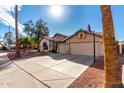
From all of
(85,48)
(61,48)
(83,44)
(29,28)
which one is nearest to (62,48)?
(61,48)

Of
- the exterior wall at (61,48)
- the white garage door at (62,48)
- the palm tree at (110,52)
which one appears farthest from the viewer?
the white garage door at (62,48)

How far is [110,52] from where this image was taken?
13.1ft

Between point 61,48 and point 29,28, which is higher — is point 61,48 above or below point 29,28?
below

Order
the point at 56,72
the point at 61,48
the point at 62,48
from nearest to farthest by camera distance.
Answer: the point at 56,72 → the point at 62,48 → the point at 61,48

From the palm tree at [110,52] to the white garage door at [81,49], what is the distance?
12.4 metres

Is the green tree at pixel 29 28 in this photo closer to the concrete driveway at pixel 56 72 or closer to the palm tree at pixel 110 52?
the concrete driveway at pixel 56 72

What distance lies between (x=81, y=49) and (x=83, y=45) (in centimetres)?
50

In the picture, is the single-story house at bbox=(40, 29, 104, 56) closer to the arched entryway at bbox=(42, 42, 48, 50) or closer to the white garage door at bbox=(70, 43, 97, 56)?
the white garage door at bbox=(70, 43, 97, 56)

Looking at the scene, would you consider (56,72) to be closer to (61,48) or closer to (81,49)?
(81,49)

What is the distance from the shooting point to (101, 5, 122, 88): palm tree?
401cm

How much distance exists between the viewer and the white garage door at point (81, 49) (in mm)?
16683

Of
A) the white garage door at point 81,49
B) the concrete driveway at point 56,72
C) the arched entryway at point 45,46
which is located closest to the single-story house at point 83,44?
the white garage door at point 81,49

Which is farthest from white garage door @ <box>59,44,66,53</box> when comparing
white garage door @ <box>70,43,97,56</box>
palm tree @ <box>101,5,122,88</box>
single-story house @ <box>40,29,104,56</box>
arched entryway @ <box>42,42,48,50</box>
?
palm tree @ <box>101,5,122,88</box>

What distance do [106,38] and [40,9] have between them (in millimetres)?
6594
